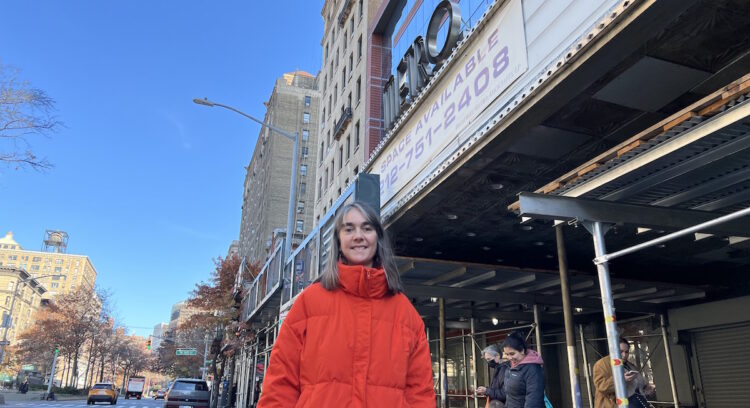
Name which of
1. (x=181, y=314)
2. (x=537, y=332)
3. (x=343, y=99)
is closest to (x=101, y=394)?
(x=343, y=99)

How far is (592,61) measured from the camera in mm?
5203

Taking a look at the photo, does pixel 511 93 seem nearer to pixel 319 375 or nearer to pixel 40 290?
pixel 319 375

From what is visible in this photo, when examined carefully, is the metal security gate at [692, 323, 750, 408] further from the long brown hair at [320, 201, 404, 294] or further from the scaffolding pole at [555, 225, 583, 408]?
the long brown hair at [320, 201, 404, 294]

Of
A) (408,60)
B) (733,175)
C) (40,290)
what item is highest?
(40,290)

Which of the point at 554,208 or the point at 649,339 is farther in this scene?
the point at 649,339

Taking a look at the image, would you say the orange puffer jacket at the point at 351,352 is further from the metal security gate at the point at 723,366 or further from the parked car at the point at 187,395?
the parked car at the point at 187,395

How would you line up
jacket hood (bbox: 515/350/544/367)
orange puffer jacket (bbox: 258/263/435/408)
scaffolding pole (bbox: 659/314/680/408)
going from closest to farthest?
orange puffer jacket (bbox: 258/263/435/408) < jacket hood (bbox: 515/350/544/367) < scaffolding pole (bbox: 659/314/680/408)

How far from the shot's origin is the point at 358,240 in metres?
2.49

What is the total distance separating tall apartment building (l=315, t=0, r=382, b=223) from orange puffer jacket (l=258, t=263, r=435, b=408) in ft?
75.3

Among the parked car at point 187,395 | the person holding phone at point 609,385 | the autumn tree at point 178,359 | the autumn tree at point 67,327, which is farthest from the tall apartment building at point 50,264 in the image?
the person holding phone at point 609,385

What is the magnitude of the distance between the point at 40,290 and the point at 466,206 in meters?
133

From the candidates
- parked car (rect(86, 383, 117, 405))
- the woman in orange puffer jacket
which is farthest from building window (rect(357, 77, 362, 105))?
parked car (rect(86, 383, 117, 405))

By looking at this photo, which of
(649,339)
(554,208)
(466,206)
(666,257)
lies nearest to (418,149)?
(466,206)

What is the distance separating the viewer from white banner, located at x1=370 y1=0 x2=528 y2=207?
6.57 m
